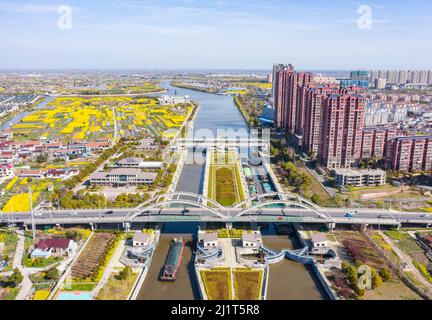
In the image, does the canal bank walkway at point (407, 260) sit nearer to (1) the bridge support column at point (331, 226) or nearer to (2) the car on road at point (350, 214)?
(2) the car on road at point (350, 214)

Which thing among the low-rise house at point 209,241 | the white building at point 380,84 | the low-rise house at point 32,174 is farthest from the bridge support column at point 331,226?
the white building at point 380,84

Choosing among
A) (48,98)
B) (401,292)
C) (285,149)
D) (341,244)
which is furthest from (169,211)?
(48,98)

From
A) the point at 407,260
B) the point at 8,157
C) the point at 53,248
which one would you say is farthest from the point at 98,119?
the point at 407,260

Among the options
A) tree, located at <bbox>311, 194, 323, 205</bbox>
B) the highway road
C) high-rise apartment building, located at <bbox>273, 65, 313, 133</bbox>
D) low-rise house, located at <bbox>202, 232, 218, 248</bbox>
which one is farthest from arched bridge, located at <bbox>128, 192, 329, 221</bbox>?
high-rise apartment building, located at <bbox>273, 65, 313, 133</bbox>

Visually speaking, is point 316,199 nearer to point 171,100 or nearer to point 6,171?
point 6,171

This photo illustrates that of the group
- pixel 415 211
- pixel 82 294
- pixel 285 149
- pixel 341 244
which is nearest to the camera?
pixel 82 294

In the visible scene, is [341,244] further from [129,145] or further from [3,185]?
[129,145]
